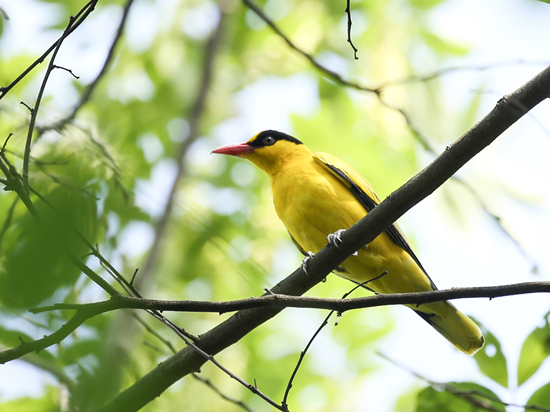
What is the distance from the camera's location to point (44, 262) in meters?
0.86

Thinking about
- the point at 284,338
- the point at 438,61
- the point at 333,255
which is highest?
the point at 438,61

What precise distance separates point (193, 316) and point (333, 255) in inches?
113

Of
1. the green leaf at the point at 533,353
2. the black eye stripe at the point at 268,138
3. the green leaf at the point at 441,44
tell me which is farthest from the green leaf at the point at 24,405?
the green leaf at the point at 441,44

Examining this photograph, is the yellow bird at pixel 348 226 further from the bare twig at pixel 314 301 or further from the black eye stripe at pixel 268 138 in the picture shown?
the bare twig at pixel 314 301

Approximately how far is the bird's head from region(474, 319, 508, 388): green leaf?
7.54 ft

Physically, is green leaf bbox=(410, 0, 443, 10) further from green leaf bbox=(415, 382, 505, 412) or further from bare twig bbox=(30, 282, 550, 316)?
bare twig bbox=(30, 282, 550, 316)

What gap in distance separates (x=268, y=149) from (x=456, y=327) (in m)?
2.20

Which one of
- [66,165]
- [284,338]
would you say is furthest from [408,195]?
[284,338]

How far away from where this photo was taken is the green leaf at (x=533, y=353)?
277 centimetres

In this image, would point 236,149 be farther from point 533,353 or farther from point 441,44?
point 533,353

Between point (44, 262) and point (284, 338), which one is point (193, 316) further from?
point (44, 262)

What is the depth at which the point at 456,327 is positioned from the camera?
398 centimetres

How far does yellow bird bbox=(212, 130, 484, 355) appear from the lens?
12.5ft

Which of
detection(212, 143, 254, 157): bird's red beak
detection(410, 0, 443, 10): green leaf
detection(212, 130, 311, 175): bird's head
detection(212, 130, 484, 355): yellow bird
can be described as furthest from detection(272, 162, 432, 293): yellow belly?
detection(410, 0, 443, 10): green leaf
